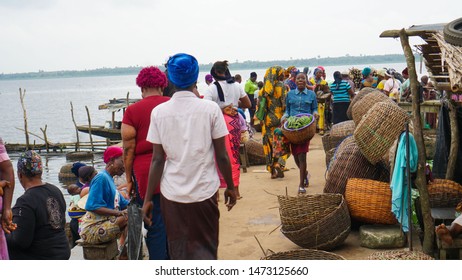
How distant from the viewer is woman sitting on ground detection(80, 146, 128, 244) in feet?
20.4

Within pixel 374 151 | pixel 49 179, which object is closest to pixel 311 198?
pixel 374 151

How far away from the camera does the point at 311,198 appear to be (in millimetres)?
6324

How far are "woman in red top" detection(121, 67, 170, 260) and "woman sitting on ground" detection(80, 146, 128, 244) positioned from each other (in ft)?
3.70

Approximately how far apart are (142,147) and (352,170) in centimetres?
289

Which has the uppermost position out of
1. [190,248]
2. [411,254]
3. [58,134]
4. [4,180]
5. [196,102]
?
[196,102]

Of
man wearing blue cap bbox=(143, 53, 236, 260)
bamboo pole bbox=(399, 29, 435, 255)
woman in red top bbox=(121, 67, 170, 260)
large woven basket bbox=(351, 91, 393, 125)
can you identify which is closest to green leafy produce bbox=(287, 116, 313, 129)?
large woven basket bbox=(351, 91, 393, 125)

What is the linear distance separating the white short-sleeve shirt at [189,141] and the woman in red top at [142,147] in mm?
685

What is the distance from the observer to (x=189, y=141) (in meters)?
4.23

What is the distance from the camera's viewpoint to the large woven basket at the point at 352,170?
7.04 meters

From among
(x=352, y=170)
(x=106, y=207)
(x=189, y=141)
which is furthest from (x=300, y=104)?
(x=189, y=141)

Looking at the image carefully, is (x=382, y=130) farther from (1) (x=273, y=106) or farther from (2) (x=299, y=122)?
(1) (x=273, y=106)

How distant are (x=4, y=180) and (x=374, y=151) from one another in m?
3.90

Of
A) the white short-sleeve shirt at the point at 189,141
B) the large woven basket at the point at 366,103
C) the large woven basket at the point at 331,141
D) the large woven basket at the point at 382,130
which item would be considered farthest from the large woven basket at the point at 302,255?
the large woven basket at the point at 331,141

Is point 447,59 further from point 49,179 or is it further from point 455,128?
point 49,179
